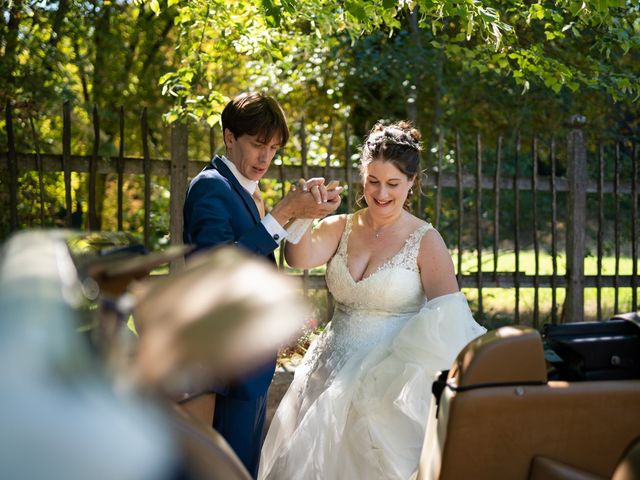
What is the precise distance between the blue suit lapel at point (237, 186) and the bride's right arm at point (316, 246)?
0.61 meters

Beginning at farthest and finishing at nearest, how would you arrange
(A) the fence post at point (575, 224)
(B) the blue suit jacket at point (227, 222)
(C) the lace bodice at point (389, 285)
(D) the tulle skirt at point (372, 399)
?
(A) the fence post at point (575, 224), (C) the lace bodice at point (389, 285), (D) the tulle skirt at point (372, 399), (B) the blue suit jacket at point (227, 222)

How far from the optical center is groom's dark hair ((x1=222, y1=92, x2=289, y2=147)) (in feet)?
10.1

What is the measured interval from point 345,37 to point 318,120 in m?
2.35

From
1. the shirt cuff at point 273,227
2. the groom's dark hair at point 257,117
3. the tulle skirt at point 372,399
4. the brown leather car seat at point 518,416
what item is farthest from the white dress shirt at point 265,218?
the brown leather car seat at point 518,416

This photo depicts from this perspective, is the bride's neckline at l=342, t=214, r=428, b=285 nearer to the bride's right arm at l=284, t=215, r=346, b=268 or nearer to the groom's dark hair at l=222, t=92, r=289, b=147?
the bride's right arm at l=284, t=215, r=346, b=268

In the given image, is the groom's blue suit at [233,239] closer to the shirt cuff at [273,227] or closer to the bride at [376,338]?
the shirt cuff at [273,227]

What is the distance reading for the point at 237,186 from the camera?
308 cm

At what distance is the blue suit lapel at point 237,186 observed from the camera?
3.08 metres

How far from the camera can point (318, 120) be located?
11.3 metres

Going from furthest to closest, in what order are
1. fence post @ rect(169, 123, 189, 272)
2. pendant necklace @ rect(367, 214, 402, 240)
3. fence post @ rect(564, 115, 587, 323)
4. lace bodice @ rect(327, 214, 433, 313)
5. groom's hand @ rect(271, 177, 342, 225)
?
fence post @ rect(564, 115, 587, 323) < fence post @ rect(169, 123, 189, 272) < pendant necklace @ rect(367, 214, 402, 240) < lace bodice @ rect(327, 214, 433, 313) < groom's hand @ rect(271, 177, 342, 225)

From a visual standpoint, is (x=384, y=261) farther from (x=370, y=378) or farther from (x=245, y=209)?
(x=245, y=209)

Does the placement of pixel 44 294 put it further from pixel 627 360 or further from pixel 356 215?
pixel 356 215

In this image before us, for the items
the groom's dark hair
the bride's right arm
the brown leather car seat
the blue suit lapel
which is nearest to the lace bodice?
the bride's right arm

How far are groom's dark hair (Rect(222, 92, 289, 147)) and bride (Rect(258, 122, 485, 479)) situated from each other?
76 centimetres
